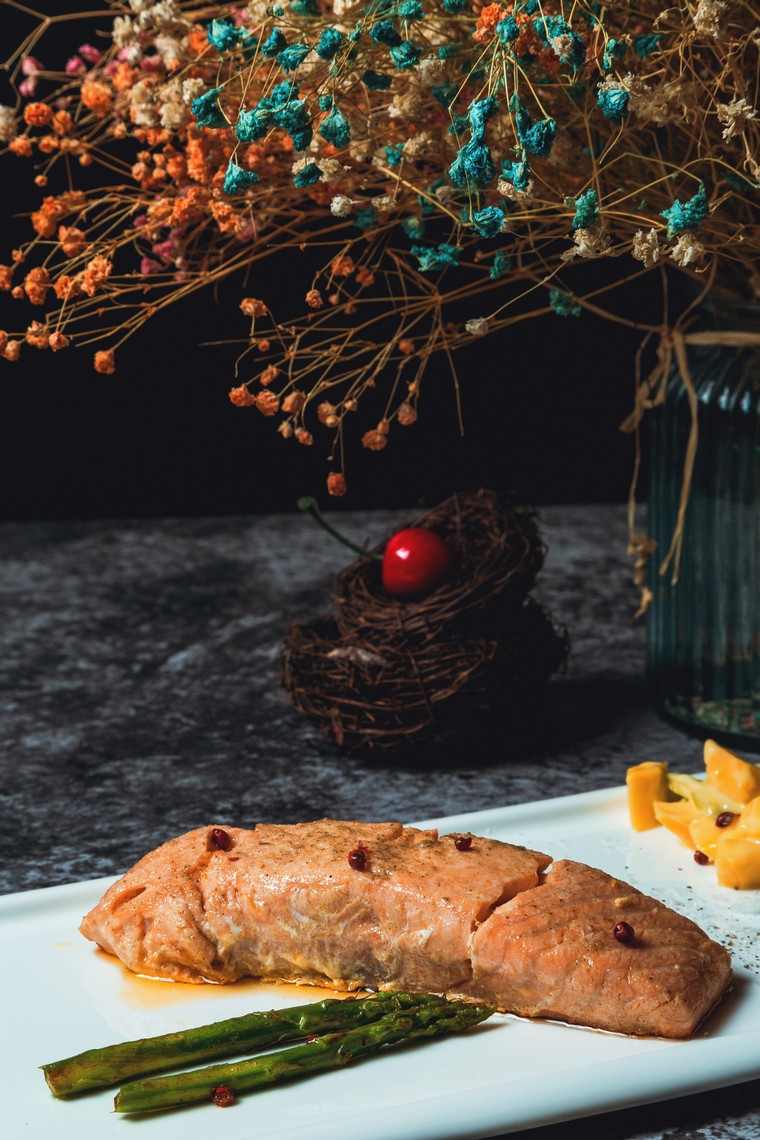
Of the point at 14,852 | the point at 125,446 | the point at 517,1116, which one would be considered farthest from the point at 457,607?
the point at 125,446

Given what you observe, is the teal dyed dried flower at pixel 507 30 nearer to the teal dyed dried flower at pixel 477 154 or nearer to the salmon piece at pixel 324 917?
the teal dyed dried flower at pixel 477 154

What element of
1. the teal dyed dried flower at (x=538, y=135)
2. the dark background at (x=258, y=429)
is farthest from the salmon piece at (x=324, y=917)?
the dark background at (x=258, y=429)

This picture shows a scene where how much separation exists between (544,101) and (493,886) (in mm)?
751

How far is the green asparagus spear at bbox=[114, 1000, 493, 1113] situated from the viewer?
1286mm

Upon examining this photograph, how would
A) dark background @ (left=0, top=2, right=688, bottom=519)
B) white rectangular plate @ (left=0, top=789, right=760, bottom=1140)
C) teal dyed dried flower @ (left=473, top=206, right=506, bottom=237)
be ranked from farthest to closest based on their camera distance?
dark background @ (left=0, top=2, right=688, bottom=519)
teal dyed dried flower @ (left=473, top=206, right=506, bottom=237)
white rectangular plate @ (left=0, top=789, right=760, bottom=1140)

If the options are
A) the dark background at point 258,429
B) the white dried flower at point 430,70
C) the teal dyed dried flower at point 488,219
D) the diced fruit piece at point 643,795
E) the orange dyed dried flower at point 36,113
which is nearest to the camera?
the teal dyed dried flower at point 488,219

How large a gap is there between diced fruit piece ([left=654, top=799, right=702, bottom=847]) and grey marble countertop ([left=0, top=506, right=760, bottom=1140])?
0.22 m

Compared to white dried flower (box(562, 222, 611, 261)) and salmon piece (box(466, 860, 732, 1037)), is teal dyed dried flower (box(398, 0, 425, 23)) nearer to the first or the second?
white dried flower (box(562, 222, 611, 261))

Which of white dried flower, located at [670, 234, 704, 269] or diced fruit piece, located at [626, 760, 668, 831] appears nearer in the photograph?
white dried flower, located at [670, 234, 704, 269]

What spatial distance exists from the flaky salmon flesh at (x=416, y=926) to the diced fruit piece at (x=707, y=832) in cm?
A: 26

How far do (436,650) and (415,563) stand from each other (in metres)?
0.12

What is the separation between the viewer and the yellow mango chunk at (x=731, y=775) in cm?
177

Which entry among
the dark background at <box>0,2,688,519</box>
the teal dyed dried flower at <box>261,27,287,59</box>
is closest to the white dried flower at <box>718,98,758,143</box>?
the teal dyed dried flower at <box>261,27,287,59</box>

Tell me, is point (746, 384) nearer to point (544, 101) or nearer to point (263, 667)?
point (544, 101)
